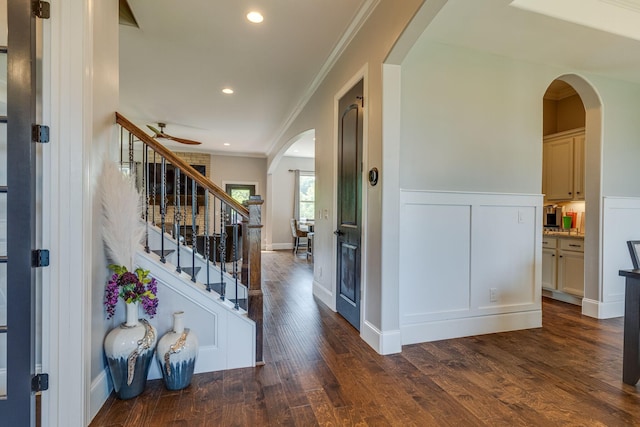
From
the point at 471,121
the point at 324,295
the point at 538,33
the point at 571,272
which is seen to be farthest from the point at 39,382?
the point at 571,272

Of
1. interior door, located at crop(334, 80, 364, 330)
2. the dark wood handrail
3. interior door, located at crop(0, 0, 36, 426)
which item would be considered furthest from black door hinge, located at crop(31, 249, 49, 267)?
interior door, located at crop(334, 80, 364, 330)

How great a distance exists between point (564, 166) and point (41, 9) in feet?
17.8

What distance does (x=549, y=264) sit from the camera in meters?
4.06

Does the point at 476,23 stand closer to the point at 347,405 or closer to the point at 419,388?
the point at 419,388

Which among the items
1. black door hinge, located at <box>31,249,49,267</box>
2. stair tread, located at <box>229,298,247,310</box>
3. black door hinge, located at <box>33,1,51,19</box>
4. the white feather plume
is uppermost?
black door hinge, located at <box>33,1,51,19</box>

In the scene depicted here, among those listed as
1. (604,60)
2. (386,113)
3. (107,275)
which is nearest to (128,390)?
(107,275)

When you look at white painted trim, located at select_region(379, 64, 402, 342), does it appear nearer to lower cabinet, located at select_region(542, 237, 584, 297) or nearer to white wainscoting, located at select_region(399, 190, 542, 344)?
white wainscoting, located at select_region(399, 190, 542, 344)

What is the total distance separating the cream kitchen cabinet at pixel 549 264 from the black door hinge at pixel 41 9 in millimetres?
5144

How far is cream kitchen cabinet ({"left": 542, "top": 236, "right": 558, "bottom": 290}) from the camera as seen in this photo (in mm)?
3995

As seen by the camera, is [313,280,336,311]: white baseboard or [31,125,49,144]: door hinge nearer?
[31,125,49,144]: door hinge

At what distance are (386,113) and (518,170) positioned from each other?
60.3 inches

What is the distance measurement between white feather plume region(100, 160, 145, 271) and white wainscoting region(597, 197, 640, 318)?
14.4ft

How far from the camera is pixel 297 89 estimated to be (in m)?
4.25

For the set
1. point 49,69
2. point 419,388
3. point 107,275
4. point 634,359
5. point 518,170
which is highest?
point 49,69
